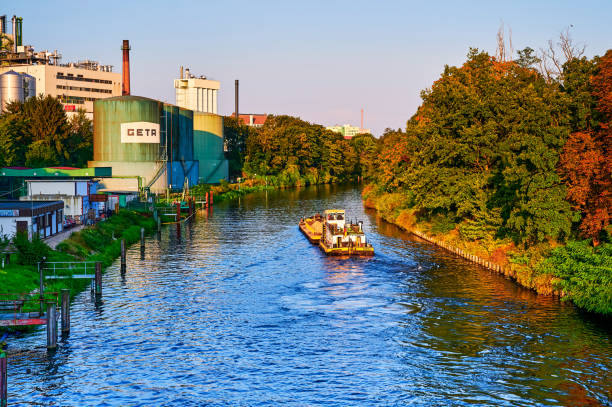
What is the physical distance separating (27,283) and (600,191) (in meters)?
41.5

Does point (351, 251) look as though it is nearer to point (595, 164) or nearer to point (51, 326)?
point (595, 164)

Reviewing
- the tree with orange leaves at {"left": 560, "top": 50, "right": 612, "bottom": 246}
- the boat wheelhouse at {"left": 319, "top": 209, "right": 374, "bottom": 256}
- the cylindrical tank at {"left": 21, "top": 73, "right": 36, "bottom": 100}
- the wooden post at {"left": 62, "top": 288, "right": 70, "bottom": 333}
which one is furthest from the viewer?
the cylindrical tank at {"left": 21, "top": 73, "right": 36, "bottom": 100}

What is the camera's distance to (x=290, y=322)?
4409cm

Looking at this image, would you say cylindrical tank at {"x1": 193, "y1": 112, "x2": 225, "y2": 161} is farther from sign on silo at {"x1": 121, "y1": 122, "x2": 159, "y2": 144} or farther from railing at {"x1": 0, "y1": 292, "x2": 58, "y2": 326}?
railing at {"x1": 0, "y1": 292, "x2": 58, "y2": 326}

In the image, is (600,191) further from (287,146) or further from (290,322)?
(287,146)

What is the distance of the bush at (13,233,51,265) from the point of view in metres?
50.7

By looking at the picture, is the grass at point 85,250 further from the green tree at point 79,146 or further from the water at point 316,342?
the green tree at point 79,146

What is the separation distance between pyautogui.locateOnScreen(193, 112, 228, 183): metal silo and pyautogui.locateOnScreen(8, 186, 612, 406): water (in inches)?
3909

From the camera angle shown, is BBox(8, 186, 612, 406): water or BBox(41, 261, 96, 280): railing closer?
BBox(8, 186, 612, 406): water

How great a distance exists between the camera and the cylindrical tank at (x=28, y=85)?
180375 mm

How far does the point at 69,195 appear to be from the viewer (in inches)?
2849

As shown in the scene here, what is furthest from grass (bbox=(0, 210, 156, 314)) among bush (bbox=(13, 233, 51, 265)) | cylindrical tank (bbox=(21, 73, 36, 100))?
cylindrical tank (bbox=(21, 73, 36, 100))

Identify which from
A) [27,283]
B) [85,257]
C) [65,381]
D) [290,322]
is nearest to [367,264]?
[290,322]

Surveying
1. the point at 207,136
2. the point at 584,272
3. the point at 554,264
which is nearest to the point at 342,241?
the point at 554,264
